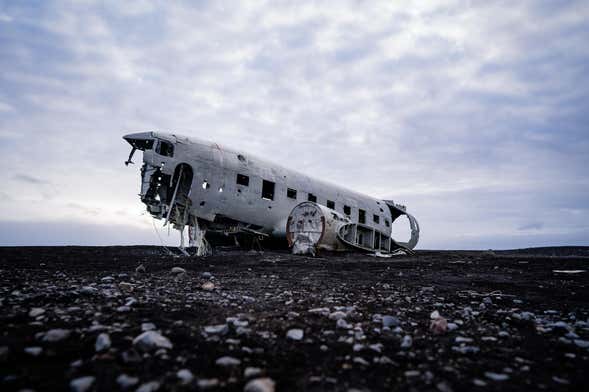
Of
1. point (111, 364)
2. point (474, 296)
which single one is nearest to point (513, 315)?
point (474, 296)

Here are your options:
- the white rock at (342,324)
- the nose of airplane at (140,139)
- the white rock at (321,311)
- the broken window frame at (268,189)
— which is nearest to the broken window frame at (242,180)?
the broken window frame at (268,189)

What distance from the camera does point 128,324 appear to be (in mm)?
3494

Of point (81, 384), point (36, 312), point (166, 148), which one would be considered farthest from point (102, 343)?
point (166, 148)

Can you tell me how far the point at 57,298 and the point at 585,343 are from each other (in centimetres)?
655

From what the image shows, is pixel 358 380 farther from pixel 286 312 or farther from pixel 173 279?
pixel 173 279

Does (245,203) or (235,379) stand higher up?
(245,203)

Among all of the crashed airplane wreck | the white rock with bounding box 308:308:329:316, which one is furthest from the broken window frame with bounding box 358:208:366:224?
the white rock with bounding box 308:308:329:316

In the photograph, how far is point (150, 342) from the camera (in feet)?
9.46

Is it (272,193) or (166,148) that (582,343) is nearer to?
(166,148)

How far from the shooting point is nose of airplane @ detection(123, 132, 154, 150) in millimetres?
16389

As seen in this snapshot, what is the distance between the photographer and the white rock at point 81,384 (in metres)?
2.17

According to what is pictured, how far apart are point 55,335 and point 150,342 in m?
0.91

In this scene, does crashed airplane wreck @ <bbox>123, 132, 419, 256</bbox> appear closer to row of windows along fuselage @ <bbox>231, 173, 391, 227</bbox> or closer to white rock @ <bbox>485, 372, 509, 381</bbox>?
row of windows along fuselage @ <bbox>231, 173, 391, 227</bbox>

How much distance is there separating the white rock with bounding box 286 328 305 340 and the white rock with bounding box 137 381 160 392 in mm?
1464
